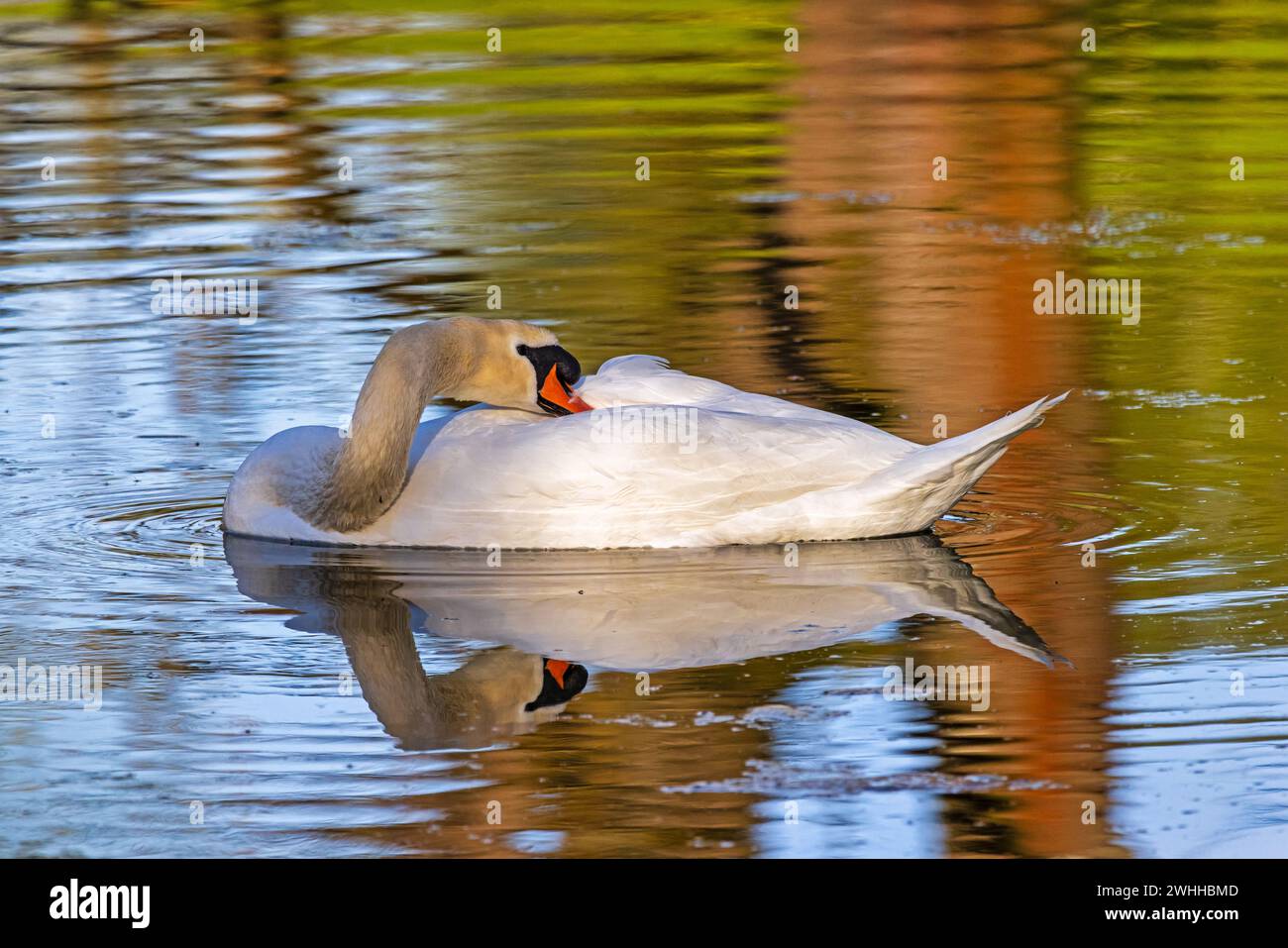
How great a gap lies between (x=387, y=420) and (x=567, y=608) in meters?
1.08

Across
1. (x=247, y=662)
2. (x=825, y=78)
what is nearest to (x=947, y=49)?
(x=825, y=78)

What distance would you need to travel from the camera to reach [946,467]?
324 inches

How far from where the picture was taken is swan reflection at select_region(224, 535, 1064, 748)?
7027mm

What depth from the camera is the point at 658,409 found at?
27.2 feet

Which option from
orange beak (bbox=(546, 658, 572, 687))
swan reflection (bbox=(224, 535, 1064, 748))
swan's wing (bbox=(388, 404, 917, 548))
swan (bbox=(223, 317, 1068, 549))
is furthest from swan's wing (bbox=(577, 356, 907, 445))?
orange beak (bbox=(546, 658, 572, 687))

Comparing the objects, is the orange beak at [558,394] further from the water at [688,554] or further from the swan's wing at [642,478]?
the water at [688,554]

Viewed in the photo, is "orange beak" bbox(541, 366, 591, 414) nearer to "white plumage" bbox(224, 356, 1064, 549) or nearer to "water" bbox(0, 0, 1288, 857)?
"white plumage" bbox(224, 356, 1064, 549)

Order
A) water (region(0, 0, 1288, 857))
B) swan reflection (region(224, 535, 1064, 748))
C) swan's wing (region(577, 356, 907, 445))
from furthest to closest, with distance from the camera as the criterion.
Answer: swan's wing (region(577, 356, 907, 445)), swan reflection (region(224, 535, 1064, 748)), water (region(0, 0, 1288, 857))

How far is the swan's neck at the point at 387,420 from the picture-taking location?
8312 millimetres

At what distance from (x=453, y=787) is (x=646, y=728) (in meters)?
0.67

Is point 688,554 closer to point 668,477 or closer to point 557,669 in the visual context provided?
Answer: point 668,477

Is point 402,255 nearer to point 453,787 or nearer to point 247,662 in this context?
point 247,662

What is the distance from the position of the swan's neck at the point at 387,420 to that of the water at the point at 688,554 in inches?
11.0

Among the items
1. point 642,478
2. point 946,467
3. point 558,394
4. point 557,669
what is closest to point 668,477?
point 642,478
